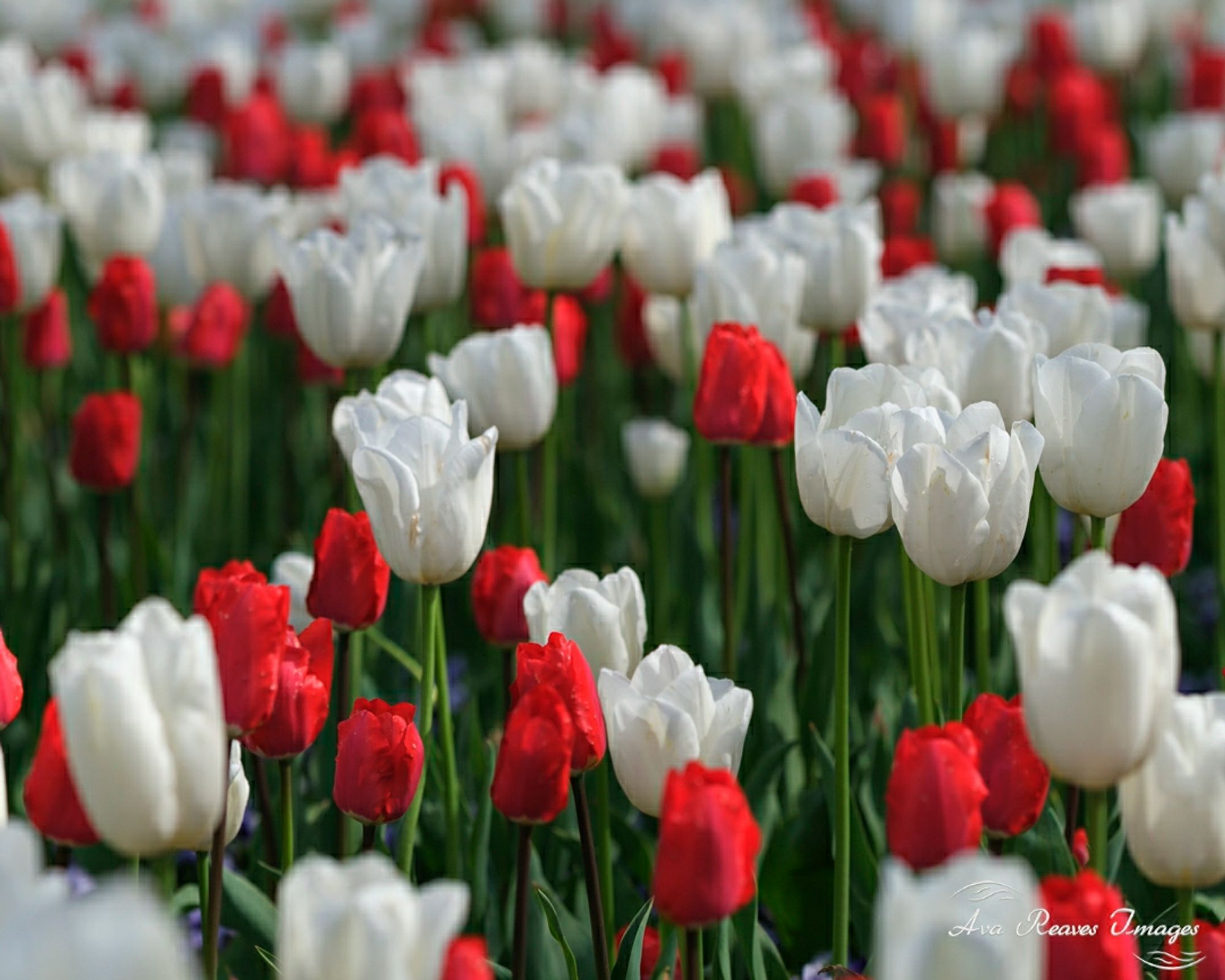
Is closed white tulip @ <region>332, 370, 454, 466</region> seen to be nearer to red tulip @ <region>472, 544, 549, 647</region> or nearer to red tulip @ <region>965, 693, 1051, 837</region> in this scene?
red tulip @ <region>472, 544, 549, 647</region>

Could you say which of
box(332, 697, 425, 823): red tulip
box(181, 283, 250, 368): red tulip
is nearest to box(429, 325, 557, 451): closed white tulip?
box(332, 697, 425, 823): red tulip

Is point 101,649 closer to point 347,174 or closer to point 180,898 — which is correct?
point 180,898

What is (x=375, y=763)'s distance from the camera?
1.74 metres

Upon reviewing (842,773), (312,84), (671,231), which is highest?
(312,84)

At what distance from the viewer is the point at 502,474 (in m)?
4.03

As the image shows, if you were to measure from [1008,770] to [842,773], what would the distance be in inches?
11.9

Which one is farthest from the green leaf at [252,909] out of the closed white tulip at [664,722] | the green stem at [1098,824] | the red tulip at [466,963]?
the green stem at [1098,824]

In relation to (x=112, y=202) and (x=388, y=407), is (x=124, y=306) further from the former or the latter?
(x=388, y=407)

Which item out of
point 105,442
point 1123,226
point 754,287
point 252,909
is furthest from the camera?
point 1123,226

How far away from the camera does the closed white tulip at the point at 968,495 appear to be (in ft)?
5.75

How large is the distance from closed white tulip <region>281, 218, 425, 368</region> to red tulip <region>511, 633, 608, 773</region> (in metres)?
1.10

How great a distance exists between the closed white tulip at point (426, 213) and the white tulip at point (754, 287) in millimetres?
530

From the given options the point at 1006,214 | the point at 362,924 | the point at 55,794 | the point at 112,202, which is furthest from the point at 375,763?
the point at 1006,214

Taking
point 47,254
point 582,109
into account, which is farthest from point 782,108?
point 47,254
